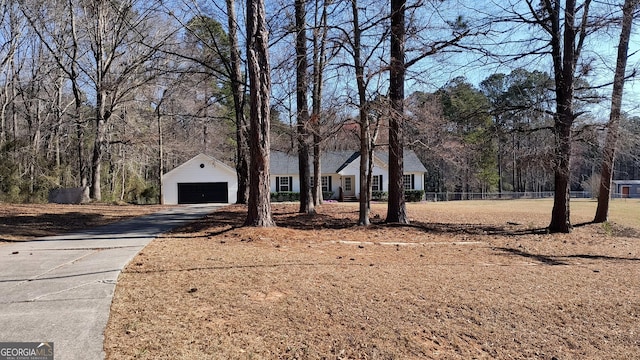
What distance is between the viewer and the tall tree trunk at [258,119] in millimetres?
A: 10422

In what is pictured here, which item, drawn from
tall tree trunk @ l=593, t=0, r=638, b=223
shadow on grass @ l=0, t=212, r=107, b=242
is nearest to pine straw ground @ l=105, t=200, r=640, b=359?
shadow on grass @ l=0, t=212, r=107, b=242

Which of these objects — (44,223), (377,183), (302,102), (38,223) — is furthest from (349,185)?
(38,223)

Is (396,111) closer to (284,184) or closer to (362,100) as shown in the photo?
(362,100)

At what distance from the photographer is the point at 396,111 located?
11.4 m

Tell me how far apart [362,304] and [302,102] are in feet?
41.0

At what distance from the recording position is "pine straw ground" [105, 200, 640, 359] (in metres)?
3.81

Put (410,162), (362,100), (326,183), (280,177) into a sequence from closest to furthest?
(362,100)
(280,177)
(326,183)
(410,162)

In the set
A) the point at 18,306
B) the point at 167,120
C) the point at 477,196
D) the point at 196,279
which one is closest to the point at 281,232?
the point at 196,279

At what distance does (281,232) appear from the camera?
10.1m

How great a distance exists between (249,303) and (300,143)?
1203 cm

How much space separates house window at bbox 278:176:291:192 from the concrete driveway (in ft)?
94.9

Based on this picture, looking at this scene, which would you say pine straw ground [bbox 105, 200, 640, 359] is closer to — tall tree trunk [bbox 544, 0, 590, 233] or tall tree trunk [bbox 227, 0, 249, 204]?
tall tree trunk [bbox 544, 0, 590, 233]

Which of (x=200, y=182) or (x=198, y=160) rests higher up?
(x=198, y=160)

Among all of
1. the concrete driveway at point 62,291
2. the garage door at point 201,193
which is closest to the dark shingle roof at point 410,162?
the garage door at point 201,193
